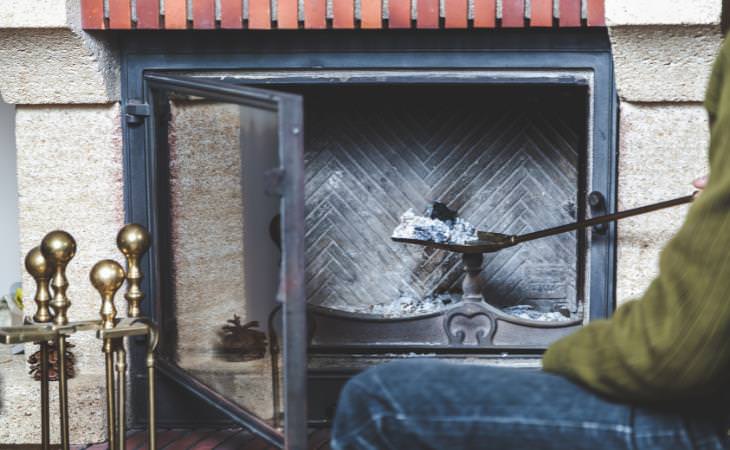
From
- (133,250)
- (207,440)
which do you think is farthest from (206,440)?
(133,250)

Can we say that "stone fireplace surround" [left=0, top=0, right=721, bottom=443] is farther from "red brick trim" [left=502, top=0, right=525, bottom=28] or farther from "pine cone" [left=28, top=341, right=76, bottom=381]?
"red brick trim" [left=502, top=0, right=525, bottom=28]

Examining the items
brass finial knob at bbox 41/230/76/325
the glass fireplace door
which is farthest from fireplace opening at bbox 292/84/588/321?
brass finial knob at bbox 41/230/76/325

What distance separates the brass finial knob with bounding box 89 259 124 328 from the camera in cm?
171

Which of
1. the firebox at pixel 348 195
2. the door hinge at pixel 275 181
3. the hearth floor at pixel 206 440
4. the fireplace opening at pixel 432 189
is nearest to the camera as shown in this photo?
the door hinge at pixel 275 181

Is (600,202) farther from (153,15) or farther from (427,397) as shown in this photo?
(427,397)

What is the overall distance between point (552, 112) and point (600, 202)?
18.0 inches

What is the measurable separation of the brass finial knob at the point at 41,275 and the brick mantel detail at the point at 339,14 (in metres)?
0.57

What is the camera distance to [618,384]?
97 cm

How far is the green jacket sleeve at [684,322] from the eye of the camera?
2.83 ft

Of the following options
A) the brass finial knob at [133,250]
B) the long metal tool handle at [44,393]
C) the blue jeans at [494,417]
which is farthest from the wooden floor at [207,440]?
the blue jeans at [494,417]

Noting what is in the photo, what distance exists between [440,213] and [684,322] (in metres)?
1.51

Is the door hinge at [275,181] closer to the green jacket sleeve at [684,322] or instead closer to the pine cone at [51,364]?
the green jacket sleeve at [684,322]

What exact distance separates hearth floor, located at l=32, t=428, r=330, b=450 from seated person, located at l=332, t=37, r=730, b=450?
112cm

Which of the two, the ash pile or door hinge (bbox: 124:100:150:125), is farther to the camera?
the ash pile
